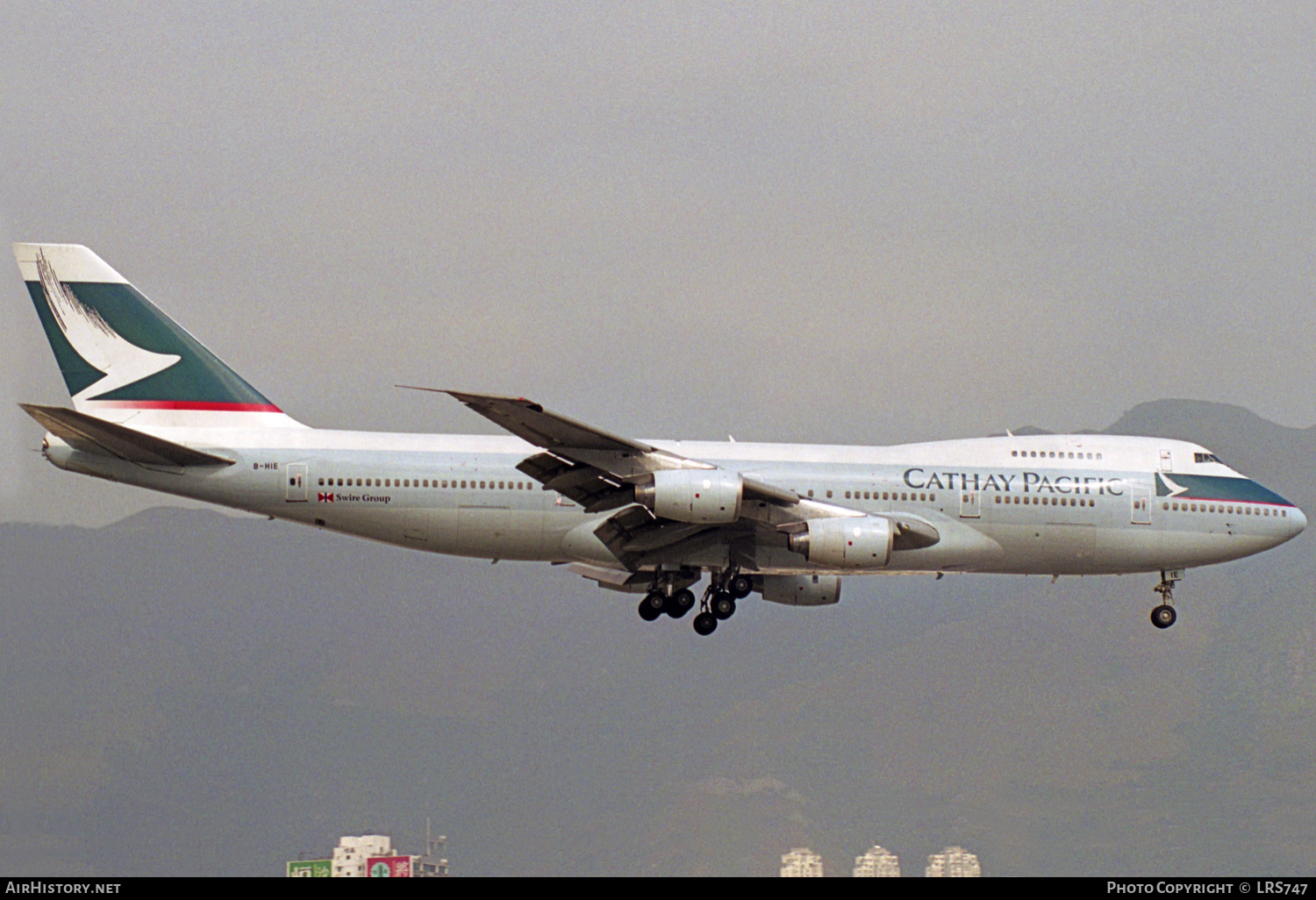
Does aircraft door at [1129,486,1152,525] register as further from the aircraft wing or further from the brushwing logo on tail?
the brushwing logo on tail

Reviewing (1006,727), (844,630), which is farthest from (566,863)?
(844,630)

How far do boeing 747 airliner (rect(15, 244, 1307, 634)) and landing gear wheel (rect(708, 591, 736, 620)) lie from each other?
Result: 0.13ft

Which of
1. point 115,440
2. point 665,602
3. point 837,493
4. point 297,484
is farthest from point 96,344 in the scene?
point 837,493

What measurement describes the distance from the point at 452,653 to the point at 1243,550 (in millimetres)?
117325

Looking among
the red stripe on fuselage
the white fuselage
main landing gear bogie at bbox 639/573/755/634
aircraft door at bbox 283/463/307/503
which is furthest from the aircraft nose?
the red stripe on fuselage

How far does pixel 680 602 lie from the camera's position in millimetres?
36250

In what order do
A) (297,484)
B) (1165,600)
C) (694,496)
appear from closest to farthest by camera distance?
(694,496), (297,484), (1165,600)

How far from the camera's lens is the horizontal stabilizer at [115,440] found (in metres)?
31.8

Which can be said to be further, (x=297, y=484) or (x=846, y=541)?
(x=297, y=484)

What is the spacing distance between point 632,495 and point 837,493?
4.98 metres

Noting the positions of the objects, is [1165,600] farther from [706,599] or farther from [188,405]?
[188,405]

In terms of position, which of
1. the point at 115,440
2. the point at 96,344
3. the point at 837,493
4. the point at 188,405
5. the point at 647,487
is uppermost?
the point at 96,344

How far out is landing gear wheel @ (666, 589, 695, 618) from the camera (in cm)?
3616

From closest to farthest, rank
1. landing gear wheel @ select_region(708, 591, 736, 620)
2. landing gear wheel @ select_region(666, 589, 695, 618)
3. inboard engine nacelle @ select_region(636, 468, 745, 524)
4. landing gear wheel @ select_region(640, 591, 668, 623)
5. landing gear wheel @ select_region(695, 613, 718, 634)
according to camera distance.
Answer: inboard engine nacelle @ select_region(636, 468, 745, 524) → landing gear wheel @ select_region(695, 613, 718, 634) → landing gear wheel @ select_region(708, 591, 736, 620) → landing gear wheel @ select_region(640, 591, 668, 623) → landing gear wheel @ select_region(666, 589, 695, 618)
